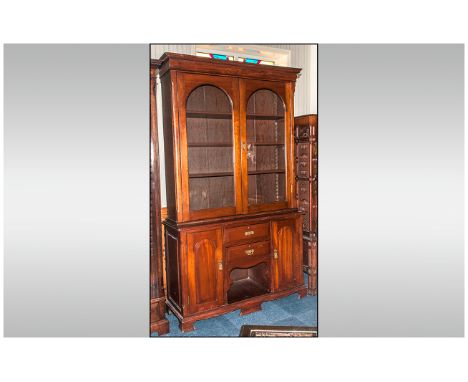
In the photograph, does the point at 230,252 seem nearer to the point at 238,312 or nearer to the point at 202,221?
the point at 202,221

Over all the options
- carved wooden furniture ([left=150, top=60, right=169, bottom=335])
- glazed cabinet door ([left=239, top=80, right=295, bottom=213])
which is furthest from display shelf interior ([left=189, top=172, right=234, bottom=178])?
carved wooden furniture ([left=150, top=60, right=169, bottom=335])

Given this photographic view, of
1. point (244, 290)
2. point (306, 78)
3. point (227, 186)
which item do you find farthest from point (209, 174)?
point (306, 78)

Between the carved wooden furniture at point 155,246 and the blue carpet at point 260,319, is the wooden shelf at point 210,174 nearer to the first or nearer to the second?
the carved wooden furniture at point 155,246

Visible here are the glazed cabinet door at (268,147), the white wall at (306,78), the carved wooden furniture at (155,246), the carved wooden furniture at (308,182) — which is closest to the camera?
the carved wooden furniture at (155,246)

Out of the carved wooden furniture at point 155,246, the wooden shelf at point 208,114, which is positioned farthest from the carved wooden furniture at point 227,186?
the carved wooden furniture at point 155,246

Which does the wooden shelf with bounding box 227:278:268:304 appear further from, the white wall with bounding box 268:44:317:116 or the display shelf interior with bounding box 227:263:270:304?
the white wall with bounding box 268:44:317:116

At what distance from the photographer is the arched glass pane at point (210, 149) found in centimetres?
275

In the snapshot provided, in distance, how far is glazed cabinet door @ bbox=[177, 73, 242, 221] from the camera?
256cm

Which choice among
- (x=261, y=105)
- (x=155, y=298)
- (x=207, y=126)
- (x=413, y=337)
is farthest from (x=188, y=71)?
(x=413, y=337)

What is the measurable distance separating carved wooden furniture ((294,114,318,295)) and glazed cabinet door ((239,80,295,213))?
297 mm

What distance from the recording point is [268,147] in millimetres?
3148

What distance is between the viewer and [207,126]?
2.88 m

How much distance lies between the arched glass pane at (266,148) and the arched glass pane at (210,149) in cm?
23

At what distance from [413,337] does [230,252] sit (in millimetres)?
1327
